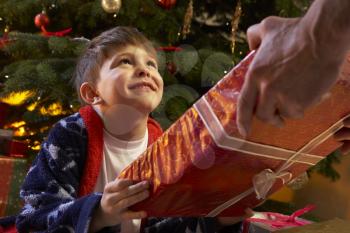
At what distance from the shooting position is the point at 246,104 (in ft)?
1.24

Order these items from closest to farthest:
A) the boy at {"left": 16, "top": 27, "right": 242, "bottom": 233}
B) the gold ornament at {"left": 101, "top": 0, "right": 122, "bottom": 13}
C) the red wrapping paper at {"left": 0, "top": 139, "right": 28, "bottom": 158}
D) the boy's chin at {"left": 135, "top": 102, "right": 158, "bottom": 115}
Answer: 1. the boy at {"left": 16, "top": 27, "right": 242, "bottom": 233}
2. the boy's chin at {"left": 135, "top": 102, "right": 158, "bottom": 115}
3. the red wrapping paper at {"left": 0, "top": 139, "right": 28, "bottom": 158}
4. the gold ornament at {"left": 101, "top": 0, "right": 122, "bottom": 13}

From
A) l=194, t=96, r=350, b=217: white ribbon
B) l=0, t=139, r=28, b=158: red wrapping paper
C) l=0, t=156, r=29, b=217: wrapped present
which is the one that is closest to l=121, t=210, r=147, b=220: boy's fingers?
l=194, t=96, r=350, b=217: white ribbon

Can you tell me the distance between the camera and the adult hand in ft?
1.14

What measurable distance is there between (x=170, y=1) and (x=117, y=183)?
0.93 m

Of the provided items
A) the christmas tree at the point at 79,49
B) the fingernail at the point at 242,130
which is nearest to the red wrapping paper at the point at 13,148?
the christmas tree at the point at 79,49

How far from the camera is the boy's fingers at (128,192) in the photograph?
516 millimetres

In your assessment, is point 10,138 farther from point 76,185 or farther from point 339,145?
point 339,145

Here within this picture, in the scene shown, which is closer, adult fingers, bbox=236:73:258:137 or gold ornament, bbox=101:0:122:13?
adult fingers, bbox=236:73:258:137

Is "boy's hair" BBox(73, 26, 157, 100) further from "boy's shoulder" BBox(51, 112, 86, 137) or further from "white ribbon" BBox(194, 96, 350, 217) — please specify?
"white ribbon" BBox(194, 96, 350, 217)

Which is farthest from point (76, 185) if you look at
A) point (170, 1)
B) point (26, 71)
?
point (170, 1)

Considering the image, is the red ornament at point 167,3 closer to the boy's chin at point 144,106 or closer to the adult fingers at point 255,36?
the boy's chin at point 144,106

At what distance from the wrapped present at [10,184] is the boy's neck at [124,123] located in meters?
0.37

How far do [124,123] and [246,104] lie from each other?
1.38ft

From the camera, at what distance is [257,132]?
43cm
